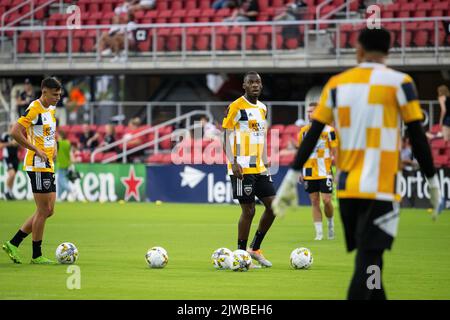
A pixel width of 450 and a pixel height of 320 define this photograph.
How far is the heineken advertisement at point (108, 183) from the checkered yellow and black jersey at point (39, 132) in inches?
686

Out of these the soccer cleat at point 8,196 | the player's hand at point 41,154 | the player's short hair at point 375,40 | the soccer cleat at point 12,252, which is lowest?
the soccer cleat at point 8,196

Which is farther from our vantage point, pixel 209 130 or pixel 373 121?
pixel 209 130

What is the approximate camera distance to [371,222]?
25.7 feet

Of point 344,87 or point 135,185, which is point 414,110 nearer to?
point 344,87

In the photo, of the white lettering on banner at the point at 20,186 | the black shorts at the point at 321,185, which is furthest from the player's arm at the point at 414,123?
the white lettering on banner at the point at 20,186

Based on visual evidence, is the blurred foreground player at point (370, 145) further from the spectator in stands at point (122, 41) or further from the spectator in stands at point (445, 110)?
the spectator in stands at point (122, 41)

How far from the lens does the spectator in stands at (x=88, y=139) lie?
33969 millimetres

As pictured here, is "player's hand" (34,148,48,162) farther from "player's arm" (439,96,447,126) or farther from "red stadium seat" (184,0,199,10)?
"red stadium seat" (184,0,199,10)

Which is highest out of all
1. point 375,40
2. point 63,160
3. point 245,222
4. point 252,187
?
point 375,40

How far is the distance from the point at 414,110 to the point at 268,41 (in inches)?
966

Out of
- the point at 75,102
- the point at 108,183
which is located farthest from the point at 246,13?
the point at 75,102

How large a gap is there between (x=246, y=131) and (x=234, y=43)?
1886cm

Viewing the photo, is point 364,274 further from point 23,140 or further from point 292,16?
point 292,16
